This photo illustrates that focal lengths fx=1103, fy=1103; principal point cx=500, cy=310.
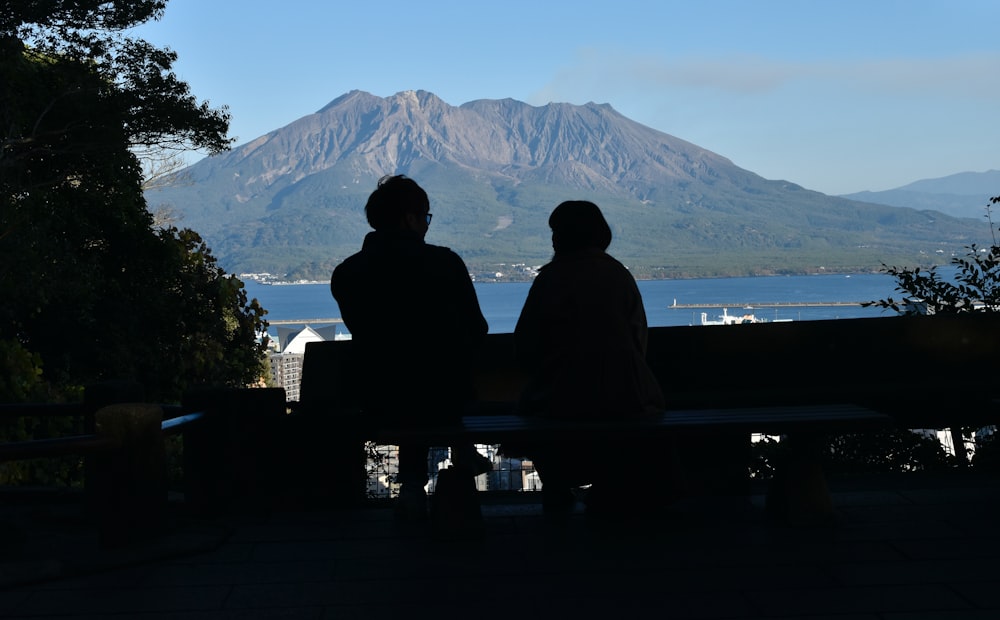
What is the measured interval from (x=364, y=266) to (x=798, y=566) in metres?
2.05

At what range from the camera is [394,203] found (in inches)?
179

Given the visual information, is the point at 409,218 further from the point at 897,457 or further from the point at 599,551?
the point at 897,457

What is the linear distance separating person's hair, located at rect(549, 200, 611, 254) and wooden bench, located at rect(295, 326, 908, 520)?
28.8 inches

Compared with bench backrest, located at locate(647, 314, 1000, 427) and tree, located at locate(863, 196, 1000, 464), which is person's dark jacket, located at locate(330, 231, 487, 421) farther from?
tree, located at locate(863, 196, 1000, 464)

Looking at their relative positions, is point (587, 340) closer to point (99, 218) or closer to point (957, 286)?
point (957, 286)

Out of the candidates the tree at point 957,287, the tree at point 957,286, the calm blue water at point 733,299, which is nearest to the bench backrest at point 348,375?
the tree at point 957,287

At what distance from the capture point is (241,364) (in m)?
19.4

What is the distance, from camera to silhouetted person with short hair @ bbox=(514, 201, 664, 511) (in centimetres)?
434

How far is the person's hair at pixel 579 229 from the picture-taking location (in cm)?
449

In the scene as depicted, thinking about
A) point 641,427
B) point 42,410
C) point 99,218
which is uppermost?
point 99,218

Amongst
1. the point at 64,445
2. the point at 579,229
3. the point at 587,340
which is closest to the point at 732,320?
the point at 579,229

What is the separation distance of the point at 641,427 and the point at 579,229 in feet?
2.88

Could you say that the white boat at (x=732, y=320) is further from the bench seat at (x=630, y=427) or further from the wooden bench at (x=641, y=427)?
the bench seat at (x=630, y=427)

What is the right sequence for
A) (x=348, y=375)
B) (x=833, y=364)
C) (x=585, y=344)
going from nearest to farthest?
(x=585, y=344)
(x=348, y=375)
(x=833, y=364)
